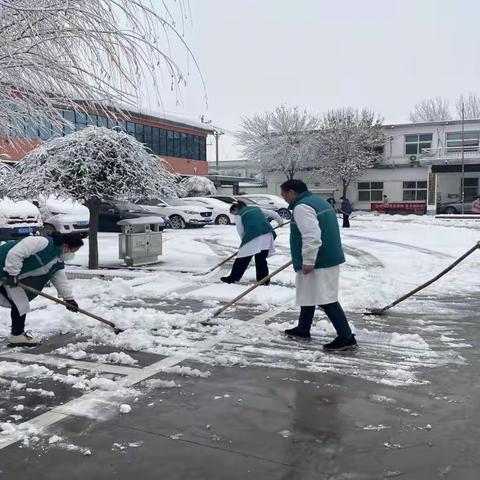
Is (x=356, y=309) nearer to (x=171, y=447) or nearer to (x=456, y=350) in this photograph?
(x=456, y=350)

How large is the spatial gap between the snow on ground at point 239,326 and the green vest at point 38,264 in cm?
72

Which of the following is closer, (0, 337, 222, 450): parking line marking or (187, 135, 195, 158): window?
(0, 337, 222, 450): parking line marking

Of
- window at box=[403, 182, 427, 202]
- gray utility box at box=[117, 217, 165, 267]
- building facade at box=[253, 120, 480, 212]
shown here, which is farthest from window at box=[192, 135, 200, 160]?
gray utility box at box=[117, 217, 165, 267]

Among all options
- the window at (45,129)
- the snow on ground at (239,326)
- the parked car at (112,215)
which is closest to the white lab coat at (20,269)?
the snow on ground at (239,326)

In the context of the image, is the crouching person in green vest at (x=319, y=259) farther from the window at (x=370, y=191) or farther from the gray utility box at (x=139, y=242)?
the window at (x=370, y=191)

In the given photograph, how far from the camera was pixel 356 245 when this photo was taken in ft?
51.9

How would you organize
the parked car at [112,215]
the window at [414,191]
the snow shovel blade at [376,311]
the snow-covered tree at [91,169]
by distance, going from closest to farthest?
the snow shovel blade at [376,311] → the snow-covered tree at [91,169] → the parked car at [112,215] → the window at [414,191]

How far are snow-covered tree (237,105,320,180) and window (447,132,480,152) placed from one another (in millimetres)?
10211

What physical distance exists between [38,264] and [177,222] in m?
17.6

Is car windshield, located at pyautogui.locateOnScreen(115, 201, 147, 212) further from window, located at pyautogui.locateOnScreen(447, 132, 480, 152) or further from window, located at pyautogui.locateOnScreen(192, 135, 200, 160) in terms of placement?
window, located at pyautogui.locateOnScreen(447, 132, 480, 152)

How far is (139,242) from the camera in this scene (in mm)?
11633

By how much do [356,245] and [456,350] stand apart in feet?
34.2

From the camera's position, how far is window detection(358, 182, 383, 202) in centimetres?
4359

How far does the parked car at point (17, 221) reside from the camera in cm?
1315
